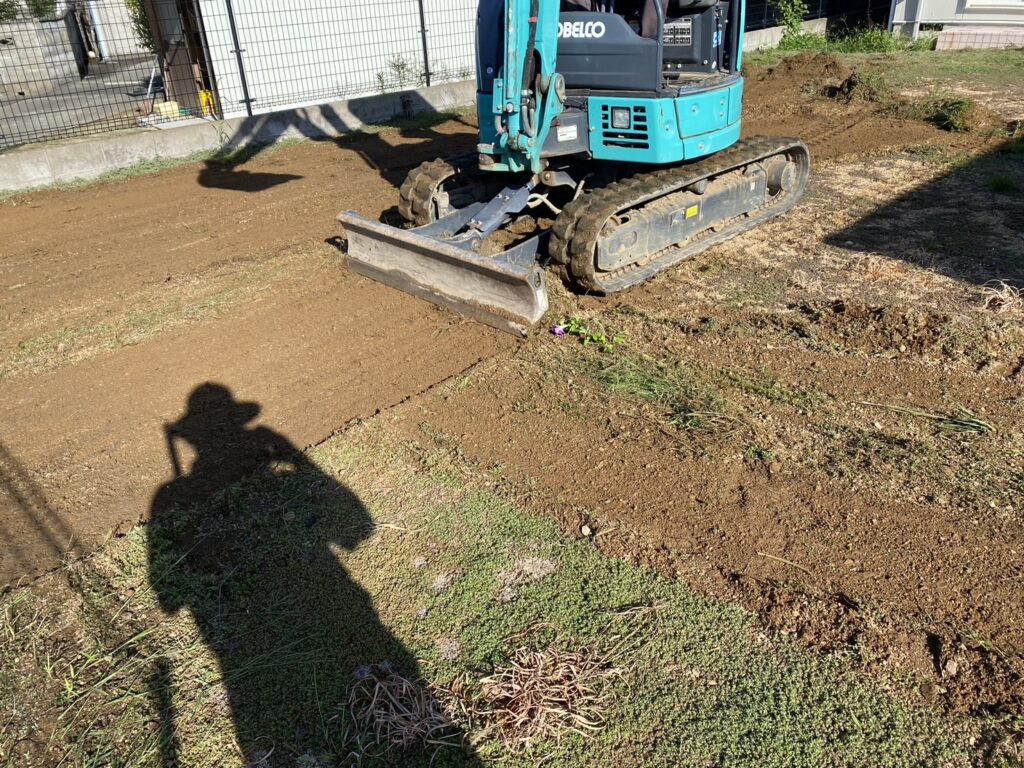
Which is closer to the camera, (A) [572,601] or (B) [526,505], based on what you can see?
(A) [572,601]

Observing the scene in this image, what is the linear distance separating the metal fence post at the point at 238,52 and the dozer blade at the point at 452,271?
23.7ft

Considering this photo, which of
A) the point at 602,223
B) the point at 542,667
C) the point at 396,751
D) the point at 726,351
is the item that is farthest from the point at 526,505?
the point at 602,223

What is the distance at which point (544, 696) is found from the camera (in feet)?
10.5

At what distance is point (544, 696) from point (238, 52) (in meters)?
12.7

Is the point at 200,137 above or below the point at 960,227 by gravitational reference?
above

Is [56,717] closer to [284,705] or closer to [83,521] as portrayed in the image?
[284,705]

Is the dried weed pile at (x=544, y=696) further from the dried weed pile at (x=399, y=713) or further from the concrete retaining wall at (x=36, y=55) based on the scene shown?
the concrete retaining wall at (x=36, y=55)

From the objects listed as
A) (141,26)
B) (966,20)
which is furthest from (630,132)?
(966,20)

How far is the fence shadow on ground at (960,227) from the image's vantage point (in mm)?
7172

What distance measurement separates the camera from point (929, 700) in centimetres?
316

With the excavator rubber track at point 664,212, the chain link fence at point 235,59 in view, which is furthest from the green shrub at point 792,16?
the excavator rubber track at point 664,212

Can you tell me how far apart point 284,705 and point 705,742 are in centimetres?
167

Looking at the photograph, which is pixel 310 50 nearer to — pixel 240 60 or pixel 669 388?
pixel 240 60

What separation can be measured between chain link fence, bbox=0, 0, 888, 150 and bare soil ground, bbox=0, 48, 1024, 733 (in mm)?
4736
